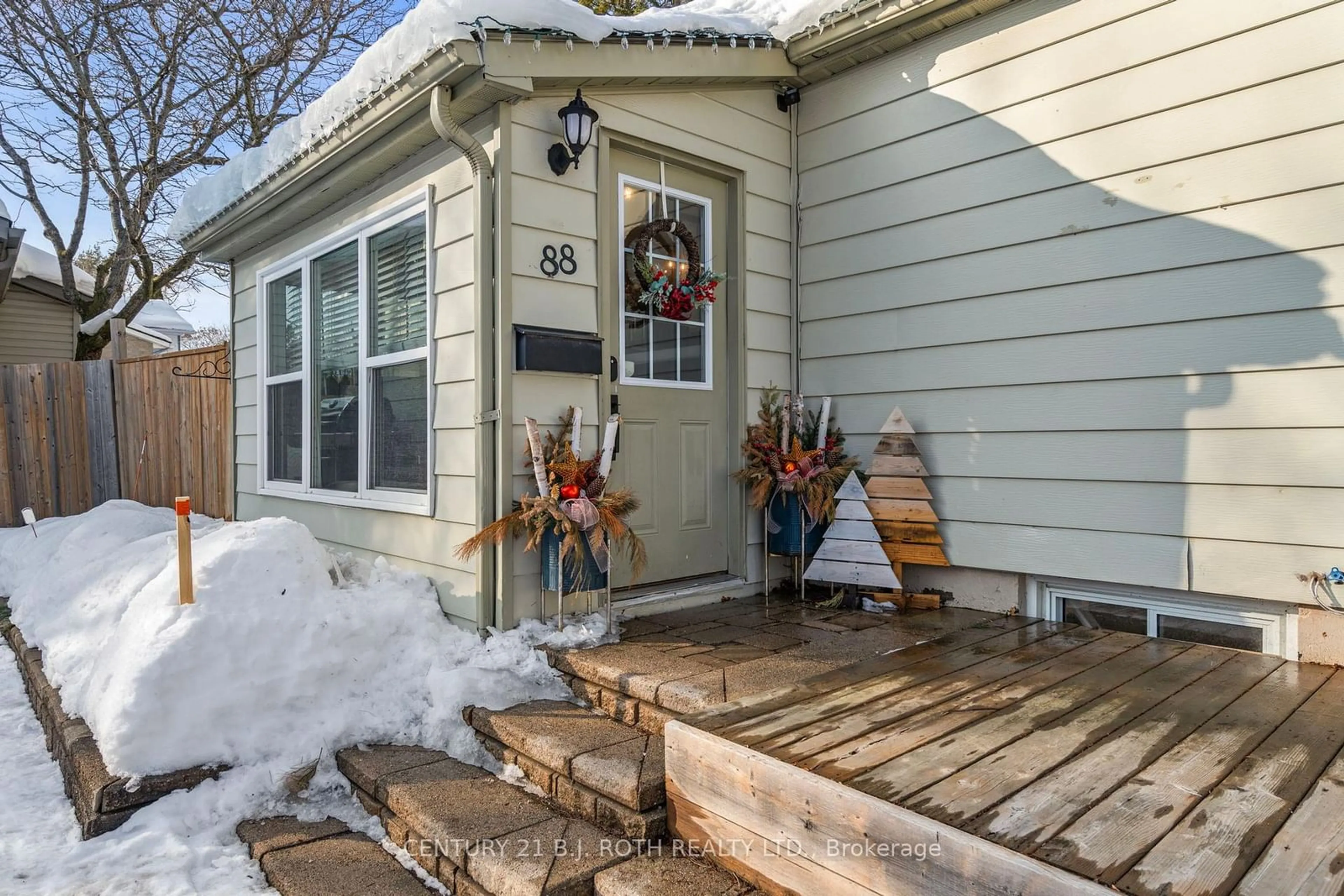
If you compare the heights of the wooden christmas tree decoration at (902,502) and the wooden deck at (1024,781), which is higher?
the wooden christmas tree decoration at (902,502)

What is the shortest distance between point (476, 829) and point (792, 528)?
214 centimetres

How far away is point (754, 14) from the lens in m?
4.06

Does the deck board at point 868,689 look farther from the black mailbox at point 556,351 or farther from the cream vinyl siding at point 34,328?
the cream vinyl siding at point 34,328

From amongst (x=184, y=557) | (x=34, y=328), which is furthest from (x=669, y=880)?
(x=34, y=328)

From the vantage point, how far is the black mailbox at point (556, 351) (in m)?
3.08

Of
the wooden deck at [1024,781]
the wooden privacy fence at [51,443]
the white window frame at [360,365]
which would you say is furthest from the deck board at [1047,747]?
the wooden privacy fence at [51,443]

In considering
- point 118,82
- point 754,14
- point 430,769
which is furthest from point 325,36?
point 430,769

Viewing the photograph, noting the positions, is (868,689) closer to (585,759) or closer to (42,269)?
(585,759)

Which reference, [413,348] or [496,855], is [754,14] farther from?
[496,855]

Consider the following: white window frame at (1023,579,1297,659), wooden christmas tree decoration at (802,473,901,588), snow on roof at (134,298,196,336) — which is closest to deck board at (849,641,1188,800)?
white window frame at (1023,579,1297,659)

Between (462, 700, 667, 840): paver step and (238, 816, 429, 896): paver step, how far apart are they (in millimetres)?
427

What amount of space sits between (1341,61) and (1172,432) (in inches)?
51.2

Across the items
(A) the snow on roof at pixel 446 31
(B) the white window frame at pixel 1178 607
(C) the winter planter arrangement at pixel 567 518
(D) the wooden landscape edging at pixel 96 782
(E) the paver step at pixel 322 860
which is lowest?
(E) the paver step at pixel 322 860

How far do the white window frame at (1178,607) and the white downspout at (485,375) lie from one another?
2.29 metres
